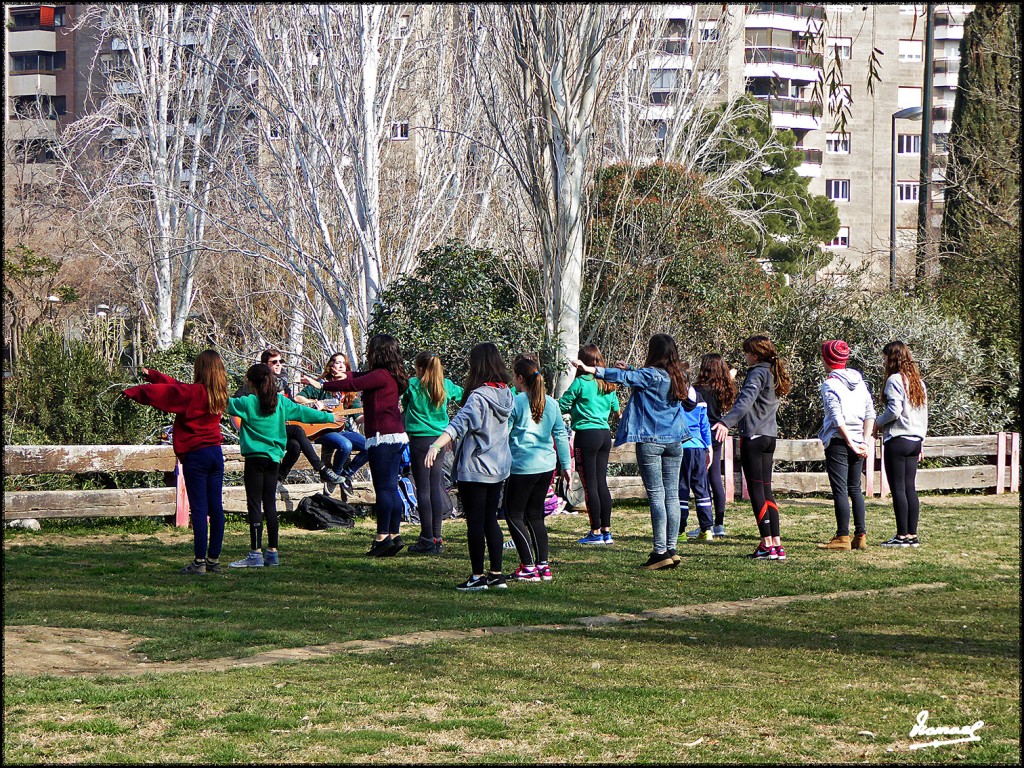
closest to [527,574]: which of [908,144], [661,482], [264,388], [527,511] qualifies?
[527,511]

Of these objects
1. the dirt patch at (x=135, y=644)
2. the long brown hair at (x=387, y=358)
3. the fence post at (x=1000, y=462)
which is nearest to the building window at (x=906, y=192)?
the fence post at (x=1000, y=462)

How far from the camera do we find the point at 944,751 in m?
5.23

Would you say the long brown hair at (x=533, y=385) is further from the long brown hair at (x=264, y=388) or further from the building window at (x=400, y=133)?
the building window at (x=400, y=133)

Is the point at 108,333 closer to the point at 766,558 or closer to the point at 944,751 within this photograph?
the point at 766,558

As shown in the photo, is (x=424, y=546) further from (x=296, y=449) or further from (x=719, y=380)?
(x=719, y=380)

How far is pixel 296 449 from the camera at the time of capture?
1299 centimetres

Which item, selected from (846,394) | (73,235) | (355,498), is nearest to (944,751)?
(846,394)

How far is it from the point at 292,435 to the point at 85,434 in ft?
19.1

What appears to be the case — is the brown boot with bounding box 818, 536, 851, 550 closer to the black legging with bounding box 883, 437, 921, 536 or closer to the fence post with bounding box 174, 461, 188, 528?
the black legging with bounding box 883, 437, 921, 536

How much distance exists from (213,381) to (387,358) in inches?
69.6

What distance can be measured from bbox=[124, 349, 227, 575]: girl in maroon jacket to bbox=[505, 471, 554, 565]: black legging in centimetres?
259

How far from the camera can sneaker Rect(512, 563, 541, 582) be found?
32.4 ft

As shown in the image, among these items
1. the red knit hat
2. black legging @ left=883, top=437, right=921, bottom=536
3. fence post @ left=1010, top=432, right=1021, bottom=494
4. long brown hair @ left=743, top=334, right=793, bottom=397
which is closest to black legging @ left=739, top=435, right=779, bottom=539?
long brown hair @ left=743, top=334, right=793, bottom=397

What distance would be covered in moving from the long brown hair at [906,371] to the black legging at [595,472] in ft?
9.17
